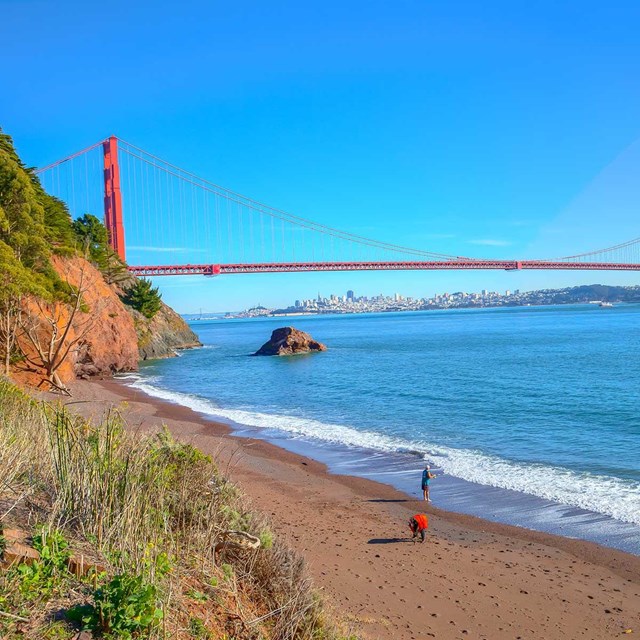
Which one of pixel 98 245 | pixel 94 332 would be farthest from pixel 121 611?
pixel 98 245

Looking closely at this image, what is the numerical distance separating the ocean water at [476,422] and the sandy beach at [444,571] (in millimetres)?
860

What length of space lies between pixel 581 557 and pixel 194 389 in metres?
23.3

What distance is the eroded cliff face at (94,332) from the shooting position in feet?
60.0

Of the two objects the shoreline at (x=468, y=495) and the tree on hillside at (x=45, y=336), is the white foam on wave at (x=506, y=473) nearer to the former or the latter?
the shoreline at (x=468, y=495)

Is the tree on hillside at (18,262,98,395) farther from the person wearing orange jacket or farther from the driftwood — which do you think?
the driftwood

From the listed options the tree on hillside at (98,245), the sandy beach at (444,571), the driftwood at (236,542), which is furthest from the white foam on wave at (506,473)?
the tree on hillside at (98,245)

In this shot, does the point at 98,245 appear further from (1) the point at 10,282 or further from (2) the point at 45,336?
(1) the point at 10,282

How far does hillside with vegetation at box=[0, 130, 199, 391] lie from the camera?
15.2 metres

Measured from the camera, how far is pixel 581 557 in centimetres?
809

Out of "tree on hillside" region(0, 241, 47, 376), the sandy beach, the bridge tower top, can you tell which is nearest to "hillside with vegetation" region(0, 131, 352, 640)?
the sandy beach

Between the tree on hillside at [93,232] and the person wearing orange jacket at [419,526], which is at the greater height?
the tree on hillside at [93,232]

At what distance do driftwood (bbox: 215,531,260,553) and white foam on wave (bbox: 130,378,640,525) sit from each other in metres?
7.75

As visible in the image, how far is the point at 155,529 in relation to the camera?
3568 mm

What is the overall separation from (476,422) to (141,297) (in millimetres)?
39540
